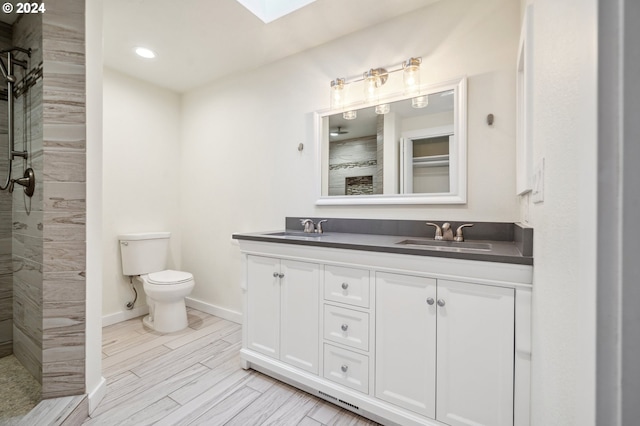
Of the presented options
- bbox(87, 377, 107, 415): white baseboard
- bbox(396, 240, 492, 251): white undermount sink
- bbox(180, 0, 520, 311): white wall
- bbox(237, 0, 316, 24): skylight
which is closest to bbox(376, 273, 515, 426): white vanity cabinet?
bbox(396, 240, 492, 251): white undermount sink

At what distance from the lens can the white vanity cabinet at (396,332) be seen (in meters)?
1.17

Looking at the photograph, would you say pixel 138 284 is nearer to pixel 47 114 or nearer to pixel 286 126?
pixel 47 114

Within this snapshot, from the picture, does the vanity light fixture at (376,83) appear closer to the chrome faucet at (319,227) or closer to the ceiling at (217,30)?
the ceiling at (217,30)

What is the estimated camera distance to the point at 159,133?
3033 millimetres

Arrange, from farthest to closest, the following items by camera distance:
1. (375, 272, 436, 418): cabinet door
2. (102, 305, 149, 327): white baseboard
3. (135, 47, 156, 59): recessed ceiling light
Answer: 1. (102, 305, 149, 327): white baseboard
2. (135, 47, 156, 59): recessed ceiling light
3. (375, 272, 436, 418): cabinet door

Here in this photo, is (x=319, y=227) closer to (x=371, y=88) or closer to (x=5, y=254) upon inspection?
(x=371, y=88)

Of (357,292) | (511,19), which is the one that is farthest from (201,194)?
(511,19)

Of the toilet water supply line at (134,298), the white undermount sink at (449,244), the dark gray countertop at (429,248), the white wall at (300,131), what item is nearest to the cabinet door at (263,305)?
the dark gray countertop at (429,248)

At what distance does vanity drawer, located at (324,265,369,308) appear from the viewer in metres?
1.49

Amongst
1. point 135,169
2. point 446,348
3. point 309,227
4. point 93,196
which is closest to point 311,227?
point 309,227

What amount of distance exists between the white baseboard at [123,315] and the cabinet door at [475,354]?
2843 mm

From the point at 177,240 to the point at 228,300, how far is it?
96cm

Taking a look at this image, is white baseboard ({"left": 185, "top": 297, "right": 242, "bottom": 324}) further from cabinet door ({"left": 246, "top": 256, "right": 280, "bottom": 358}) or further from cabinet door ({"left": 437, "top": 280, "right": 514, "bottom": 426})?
cabinet door ({"left": 437, "top": 280, "right": 514, "bottom": 426})

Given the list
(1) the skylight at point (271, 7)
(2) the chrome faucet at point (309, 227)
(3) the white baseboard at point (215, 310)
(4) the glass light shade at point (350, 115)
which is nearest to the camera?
(1) the skylight at point (271, 7)
